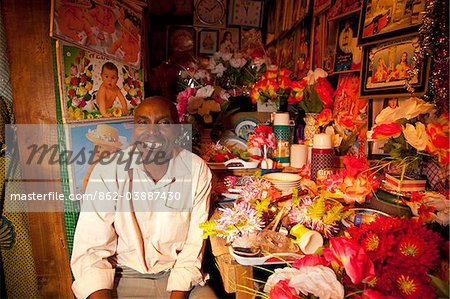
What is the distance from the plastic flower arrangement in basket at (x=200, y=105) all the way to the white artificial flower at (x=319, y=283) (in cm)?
189

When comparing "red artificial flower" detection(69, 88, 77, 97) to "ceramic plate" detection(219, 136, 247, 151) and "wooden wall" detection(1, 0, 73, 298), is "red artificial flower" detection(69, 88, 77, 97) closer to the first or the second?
"wooden wall" detection(1, 0, 73, 298)

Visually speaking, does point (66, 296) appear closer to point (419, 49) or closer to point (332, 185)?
point (332, 185)

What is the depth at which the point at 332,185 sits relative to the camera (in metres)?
1.57

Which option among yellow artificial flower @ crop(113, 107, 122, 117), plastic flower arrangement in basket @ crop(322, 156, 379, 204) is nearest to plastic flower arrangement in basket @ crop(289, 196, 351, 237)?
plastic flower arrangement in basket @ crop(322, 156, 379, 204)

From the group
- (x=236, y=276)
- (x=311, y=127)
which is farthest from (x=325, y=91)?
(x=236, y=276)

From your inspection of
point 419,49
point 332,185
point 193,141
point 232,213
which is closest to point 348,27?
point 419,49

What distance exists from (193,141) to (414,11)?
1.74 meters

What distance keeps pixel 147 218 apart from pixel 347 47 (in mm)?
1778

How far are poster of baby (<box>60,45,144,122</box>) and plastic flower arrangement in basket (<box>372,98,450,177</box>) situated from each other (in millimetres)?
1676

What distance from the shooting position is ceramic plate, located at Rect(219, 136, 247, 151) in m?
2.70

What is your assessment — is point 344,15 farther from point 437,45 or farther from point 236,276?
point 236,276

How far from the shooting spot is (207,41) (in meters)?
4.59

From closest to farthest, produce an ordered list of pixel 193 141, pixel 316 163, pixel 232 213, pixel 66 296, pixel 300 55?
1. pixel 232 213
2. pixel 316 163
3. pixel 66 296
4. pixel 193 141
5. pixel 300 55

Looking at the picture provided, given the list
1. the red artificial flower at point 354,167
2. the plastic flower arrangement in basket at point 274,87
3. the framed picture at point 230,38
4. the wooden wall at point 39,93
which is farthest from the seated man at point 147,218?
the framed picture at point 230,38
